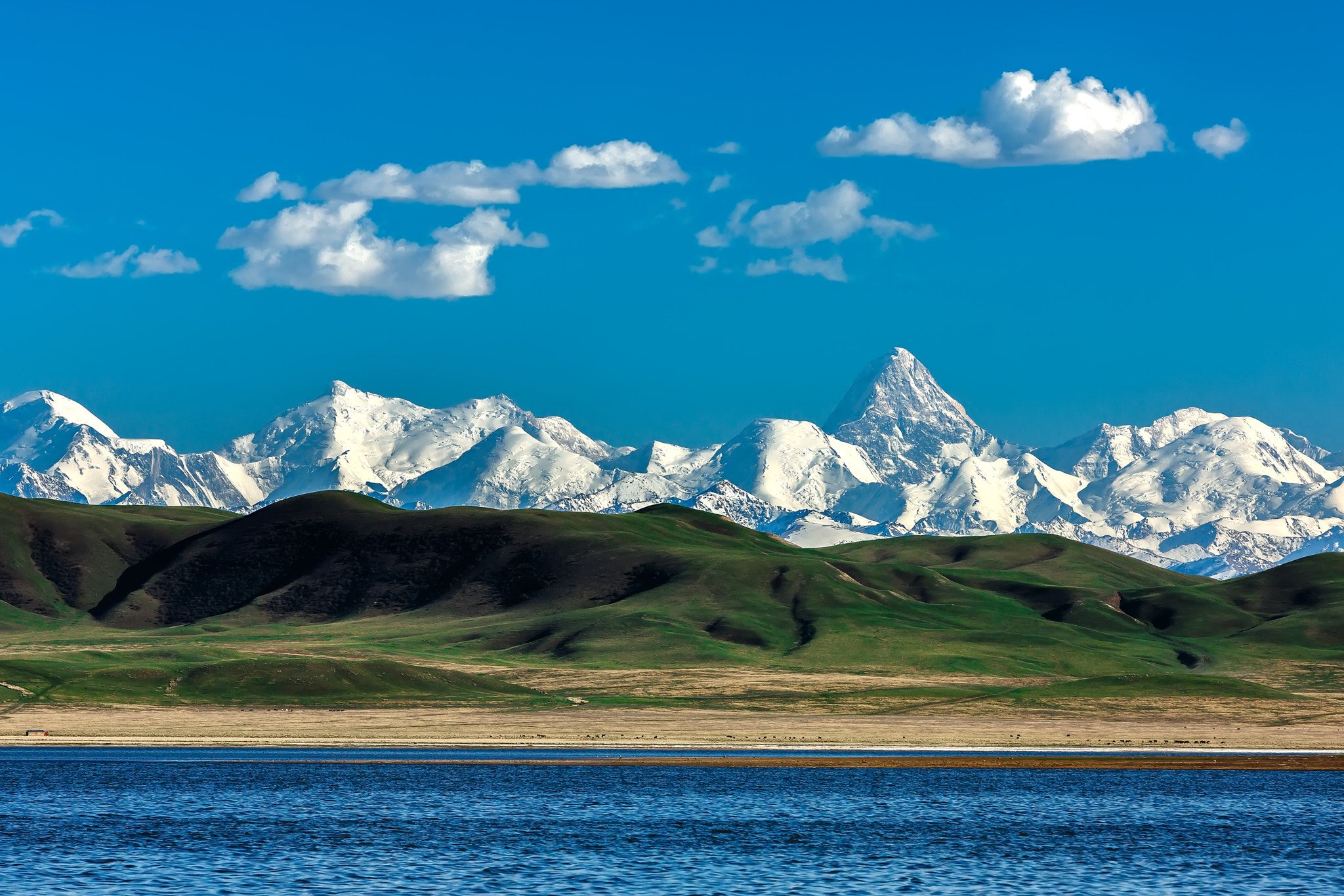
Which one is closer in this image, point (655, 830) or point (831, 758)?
point (655, 830)

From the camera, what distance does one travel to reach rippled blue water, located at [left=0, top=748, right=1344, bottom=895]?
76.4m

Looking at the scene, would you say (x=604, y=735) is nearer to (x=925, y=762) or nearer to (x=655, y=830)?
(x=925, y=762)

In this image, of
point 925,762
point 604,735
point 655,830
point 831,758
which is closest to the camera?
point 655,830

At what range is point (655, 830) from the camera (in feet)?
318

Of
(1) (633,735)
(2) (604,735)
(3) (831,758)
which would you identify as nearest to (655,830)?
(3) (831,758)

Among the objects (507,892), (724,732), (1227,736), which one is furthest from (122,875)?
(1227,736)

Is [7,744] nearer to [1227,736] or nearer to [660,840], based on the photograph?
[660,840]

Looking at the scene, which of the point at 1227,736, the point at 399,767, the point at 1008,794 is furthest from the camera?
the point at 1227,736

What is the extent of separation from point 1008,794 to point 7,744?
97.4 metres

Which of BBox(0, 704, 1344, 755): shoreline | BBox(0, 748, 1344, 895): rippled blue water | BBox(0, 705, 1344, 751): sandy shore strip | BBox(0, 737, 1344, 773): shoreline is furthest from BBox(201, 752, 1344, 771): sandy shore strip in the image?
BBox(0, 705, 1344, 751): sandy shore strip

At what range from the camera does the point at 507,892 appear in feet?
236

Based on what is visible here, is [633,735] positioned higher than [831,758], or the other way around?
[633,735]

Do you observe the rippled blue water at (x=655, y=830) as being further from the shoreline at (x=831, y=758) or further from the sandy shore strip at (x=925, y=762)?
the shoreline at (x=831, y=758)

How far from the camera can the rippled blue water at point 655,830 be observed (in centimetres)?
7644
